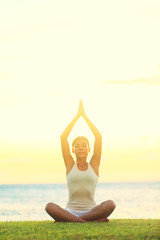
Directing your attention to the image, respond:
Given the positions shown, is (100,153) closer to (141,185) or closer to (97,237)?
(97,237)

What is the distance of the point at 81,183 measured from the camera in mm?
8062

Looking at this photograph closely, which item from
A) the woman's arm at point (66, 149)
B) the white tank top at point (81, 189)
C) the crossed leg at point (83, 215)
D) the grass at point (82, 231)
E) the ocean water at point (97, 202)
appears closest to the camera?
the grass at point (82, 231)

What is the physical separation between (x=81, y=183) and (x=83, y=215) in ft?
1.81

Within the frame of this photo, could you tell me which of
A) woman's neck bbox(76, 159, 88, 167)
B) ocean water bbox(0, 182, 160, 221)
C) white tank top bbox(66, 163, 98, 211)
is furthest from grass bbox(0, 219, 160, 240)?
ocean water bbox(0, 182, 160, 221)

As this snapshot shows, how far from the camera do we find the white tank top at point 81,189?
803 cm

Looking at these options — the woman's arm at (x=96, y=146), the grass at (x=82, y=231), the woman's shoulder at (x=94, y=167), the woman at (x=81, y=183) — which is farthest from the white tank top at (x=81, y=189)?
the grass at (x=82, y=231)

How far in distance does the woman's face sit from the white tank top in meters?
0.30

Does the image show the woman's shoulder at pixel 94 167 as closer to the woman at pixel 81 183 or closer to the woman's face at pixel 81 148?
the woman at pixel 81 183

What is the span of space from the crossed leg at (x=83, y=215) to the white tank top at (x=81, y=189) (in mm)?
166

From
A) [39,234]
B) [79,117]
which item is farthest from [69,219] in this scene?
[79,117]

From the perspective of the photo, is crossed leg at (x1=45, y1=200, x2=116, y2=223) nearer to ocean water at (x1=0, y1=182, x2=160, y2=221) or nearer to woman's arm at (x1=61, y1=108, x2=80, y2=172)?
woman's arm at (x1=61, y1=108, x2=80, y2=172)

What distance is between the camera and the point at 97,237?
6.57m

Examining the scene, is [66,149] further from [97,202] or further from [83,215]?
[97,202]

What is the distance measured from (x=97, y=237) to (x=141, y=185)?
44.9 metres
